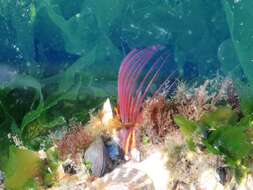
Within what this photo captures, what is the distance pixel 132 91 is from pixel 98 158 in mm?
521

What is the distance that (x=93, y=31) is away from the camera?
269 centimetres

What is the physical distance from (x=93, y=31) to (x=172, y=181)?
48.0 inches

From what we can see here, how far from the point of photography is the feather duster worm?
8.26 ft

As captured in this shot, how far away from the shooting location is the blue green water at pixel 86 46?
252 centimetres

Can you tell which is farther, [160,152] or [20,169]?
[20,169]

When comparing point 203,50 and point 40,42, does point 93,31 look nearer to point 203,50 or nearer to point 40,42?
point 40,42

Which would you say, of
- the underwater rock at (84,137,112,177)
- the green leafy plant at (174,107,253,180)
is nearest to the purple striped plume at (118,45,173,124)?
the underwater rock at (84,137,112,177)

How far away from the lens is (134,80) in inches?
101

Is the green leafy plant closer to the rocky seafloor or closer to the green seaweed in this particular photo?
the rocky seafloor

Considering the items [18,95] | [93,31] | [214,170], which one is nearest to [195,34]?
[93,31]

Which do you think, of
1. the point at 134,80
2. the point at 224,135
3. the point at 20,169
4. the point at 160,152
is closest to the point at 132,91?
the point at 134,80

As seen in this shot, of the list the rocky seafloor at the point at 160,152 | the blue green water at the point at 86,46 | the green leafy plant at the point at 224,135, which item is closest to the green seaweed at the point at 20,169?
the rocky seafloor at the point at 160,152

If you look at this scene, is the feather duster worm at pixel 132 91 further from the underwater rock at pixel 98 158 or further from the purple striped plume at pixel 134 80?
the underwater rock at pixel 98 158

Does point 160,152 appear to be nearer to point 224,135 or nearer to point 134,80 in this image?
point 224,135
